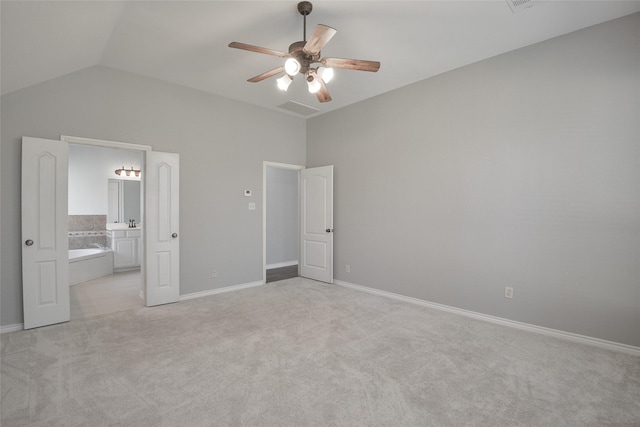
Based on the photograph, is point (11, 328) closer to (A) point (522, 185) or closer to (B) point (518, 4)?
(A) point (522, 185)

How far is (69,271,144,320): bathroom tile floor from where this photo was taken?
380 cm

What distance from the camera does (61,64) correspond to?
3.11 meters

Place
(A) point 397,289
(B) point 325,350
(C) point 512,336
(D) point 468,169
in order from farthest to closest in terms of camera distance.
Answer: (A) point 397,289
(D) point 468,169
(C) point 512,336
(B) point 325,350

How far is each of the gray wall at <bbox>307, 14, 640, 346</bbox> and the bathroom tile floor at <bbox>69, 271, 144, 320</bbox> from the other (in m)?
3.55

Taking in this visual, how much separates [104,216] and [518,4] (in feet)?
25.8

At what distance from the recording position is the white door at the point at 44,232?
123 inches

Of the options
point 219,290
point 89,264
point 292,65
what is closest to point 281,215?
point 219,290

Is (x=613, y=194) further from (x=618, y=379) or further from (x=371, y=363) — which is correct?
(x=371, y=363)

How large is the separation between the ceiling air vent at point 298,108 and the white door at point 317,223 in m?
0.99

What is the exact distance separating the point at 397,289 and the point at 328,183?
82.1 inches

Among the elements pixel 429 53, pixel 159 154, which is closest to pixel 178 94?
pixel 159 154

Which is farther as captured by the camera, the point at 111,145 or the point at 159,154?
the point at 159,154

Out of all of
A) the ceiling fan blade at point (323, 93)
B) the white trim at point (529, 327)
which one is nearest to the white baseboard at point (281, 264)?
the white trim at point (529, 327)

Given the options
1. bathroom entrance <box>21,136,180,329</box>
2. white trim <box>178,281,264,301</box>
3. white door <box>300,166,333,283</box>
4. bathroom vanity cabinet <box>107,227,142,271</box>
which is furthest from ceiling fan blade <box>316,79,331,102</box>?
bathroom vanity cabinet <box>107,227,142,271</box>
